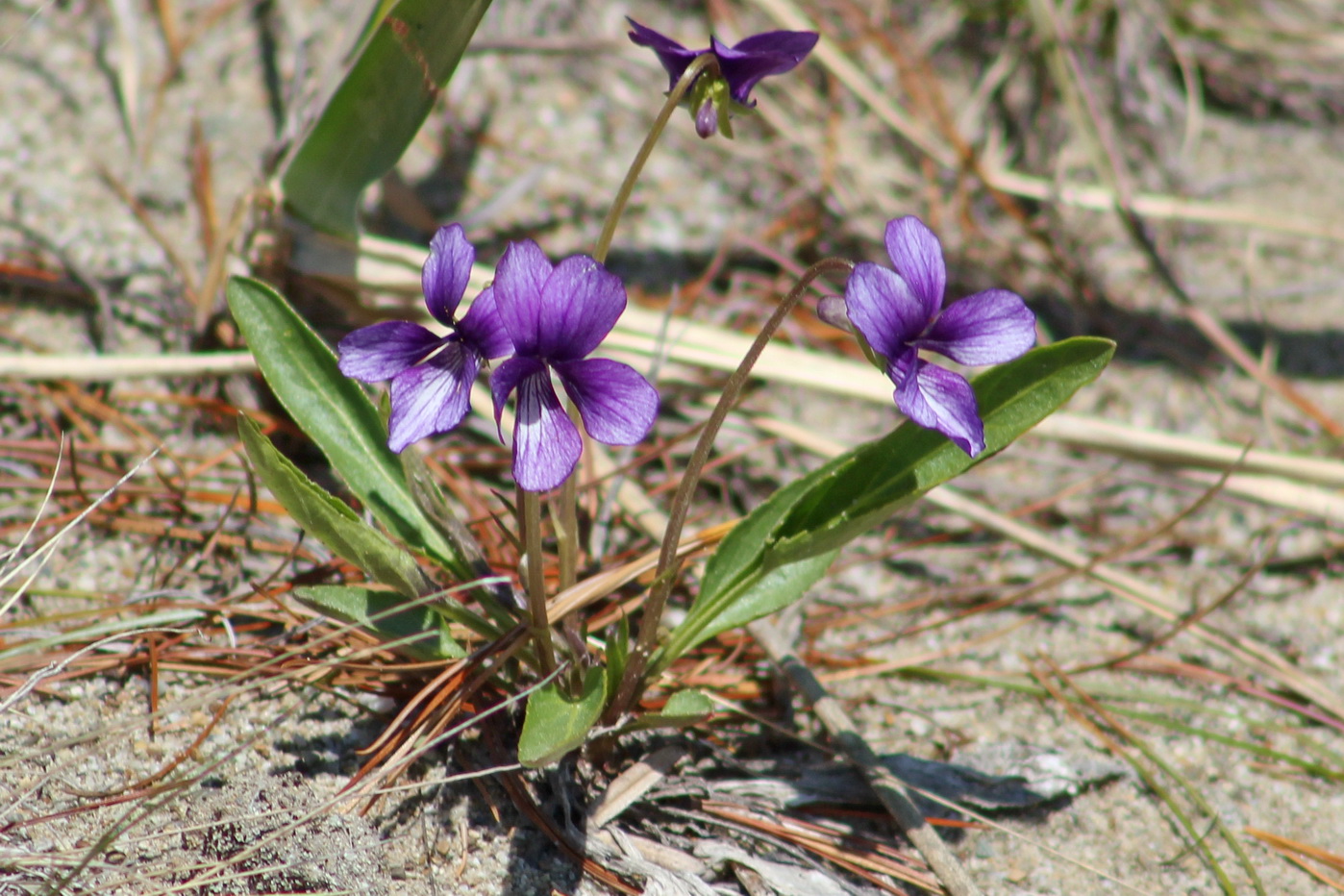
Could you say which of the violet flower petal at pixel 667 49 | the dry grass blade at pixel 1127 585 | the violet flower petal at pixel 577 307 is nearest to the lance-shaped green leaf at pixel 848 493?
the violet flower petal at pixel 577 307

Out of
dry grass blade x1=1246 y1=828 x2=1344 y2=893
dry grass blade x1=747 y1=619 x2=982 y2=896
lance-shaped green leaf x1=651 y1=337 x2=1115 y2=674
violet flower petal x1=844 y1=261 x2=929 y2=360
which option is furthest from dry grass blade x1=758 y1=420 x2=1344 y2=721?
violet flower petal x1=844 y1=261 x2=929 y2=360

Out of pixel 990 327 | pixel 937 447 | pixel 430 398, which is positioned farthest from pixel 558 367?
pixel 937 447

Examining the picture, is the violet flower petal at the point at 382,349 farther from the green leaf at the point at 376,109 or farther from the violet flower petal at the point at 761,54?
the green leaf at the point at 376,109

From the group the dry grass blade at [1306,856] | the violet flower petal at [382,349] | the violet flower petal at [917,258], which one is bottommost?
the dry grass blade at [1306,856]

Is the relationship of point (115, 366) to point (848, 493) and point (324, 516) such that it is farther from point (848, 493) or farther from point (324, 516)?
point (848, 493)

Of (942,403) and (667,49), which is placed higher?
(667,49)

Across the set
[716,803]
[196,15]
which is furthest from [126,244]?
[716,803]

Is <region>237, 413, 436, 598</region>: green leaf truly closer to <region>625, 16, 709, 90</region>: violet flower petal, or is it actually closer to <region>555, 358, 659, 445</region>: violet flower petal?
<region>555, 358, 659, 445</region>: violet flower petal
